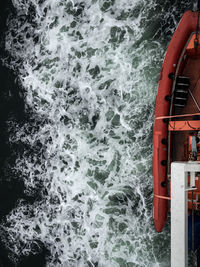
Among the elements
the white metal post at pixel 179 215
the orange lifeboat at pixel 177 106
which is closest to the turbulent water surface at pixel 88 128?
the orange lifeboat at pixel 177 106

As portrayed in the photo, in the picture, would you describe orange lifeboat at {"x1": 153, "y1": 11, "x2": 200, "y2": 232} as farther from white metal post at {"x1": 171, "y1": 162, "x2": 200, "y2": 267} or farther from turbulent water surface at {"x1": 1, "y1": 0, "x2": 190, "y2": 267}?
white metal post at {"x1": 171, "y1": 162, "x2": 200, "y2": 267}

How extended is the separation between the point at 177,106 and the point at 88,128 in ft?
5.71

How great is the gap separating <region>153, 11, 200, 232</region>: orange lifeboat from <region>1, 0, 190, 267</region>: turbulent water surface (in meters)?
0.73

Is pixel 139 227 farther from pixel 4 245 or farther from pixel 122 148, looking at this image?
pixel 4 245

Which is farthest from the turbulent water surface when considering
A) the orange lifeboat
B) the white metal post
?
the white metal post

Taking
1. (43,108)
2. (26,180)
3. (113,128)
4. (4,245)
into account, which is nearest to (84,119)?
(113,128)

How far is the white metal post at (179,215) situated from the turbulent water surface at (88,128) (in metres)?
2.20

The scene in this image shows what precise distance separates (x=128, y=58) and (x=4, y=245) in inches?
179

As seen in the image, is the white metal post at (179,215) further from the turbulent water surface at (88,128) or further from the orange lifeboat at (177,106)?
the turbulent water surface at (88,128)

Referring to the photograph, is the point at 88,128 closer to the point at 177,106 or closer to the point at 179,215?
the point at 177,106

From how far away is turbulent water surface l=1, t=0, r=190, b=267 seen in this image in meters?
4.15

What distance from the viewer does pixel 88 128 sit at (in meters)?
4.44

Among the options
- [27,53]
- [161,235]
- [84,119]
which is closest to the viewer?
[161,235]

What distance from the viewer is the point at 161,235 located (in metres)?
4.06
